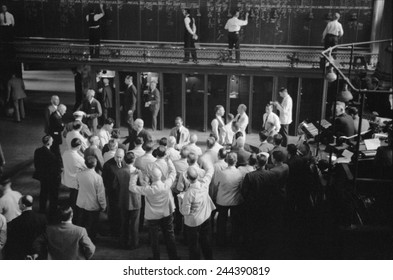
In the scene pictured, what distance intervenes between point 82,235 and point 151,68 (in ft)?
33.9

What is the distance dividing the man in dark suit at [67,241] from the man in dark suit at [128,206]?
185 centimetres

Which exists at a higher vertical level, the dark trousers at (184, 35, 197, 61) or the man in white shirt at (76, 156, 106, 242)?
the dark trousers at (184, 35, 197, 61)

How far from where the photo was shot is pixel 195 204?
789 centimetres

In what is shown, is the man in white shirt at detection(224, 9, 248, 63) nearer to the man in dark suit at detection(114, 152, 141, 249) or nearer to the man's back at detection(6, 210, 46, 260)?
the man in dark suit at detection(114, 152, 141, 249)

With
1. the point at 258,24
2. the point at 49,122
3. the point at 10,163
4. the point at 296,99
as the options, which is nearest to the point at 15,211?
the point at 49,122

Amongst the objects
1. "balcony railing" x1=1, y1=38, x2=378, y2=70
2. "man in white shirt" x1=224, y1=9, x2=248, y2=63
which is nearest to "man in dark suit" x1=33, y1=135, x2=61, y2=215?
"balcony railing" x1=1, y1=38, x2=378, y2=70

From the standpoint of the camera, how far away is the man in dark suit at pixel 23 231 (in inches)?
294

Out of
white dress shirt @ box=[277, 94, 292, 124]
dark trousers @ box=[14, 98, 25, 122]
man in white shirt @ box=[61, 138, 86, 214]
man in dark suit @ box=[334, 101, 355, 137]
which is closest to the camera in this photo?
man in white shirt @ box=[61, 138, 86, 214]

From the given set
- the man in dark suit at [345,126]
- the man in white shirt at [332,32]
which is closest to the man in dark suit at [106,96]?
the man in white shirt at [332,32]

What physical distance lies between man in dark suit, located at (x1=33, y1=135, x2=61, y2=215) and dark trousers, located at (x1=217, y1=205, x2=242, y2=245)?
124 inches

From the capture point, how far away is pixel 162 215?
8094 millimetres

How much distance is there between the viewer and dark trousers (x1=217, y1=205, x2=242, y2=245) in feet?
29.2

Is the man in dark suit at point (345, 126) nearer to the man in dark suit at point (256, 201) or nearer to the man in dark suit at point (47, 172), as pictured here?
the man in dark suit at point (256, 201)

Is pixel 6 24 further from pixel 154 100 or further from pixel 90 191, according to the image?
pixel 90 191
